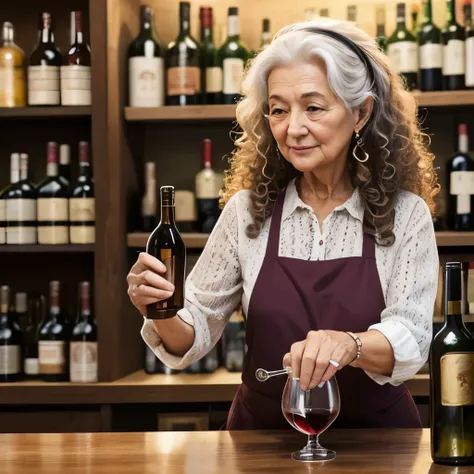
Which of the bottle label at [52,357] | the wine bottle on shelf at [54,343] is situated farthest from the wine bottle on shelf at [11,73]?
the bottle label at [52,357]

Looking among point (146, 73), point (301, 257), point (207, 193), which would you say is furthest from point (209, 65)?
point (301, 257)

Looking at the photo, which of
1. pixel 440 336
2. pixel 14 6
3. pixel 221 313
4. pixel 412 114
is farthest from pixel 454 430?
pixel 14 6

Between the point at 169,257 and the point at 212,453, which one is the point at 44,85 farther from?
the point at 212,453

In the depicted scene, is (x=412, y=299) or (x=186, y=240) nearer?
(x=412, y=299)

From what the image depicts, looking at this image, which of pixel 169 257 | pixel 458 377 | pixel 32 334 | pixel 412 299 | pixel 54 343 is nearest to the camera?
pixel 458 377

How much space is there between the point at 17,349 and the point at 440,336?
1.88 m

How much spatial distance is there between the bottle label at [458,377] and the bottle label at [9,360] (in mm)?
1871

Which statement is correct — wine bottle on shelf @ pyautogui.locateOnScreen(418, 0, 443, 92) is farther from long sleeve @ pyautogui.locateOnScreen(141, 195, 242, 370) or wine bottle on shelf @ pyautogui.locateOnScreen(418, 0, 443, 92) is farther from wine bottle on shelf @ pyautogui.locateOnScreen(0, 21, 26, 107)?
wine bottle on shelf @ pyautogui.locateOnScreen(0, 21, 26, 107)

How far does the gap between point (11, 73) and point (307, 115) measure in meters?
1.51

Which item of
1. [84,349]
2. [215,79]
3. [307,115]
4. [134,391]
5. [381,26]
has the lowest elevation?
[134,391]

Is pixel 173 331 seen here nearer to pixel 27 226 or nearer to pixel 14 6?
pixel 27 226

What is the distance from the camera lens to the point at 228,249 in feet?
6.47

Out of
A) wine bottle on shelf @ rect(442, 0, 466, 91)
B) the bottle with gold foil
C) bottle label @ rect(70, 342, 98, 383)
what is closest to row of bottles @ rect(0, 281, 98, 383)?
bottle label @ rect(70, 342, 98, 383)

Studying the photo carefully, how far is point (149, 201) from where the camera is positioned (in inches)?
117
